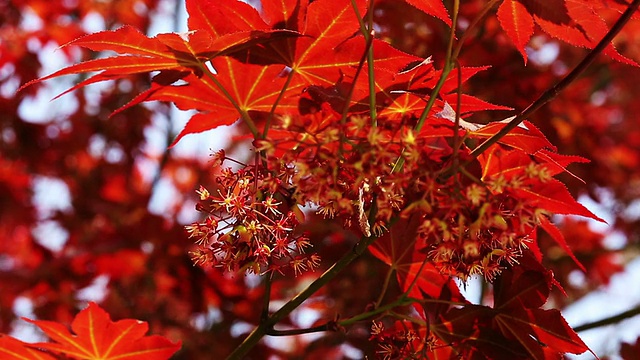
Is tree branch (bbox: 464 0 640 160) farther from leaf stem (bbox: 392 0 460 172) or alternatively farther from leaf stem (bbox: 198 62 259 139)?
leaf stem (bbox: 198 62 259 139)

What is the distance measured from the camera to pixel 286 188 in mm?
1137

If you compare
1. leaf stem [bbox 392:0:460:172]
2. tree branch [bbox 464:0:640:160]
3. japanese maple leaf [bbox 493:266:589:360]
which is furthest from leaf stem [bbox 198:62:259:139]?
japanese maple leaf [bbox 493:266:589:360]

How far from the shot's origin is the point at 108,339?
4.27 ft

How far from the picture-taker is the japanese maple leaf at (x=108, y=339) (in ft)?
4.24

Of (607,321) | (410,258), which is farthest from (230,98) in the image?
(607,321)

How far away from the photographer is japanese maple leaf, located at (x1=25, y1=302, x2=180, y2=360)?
1.29 m

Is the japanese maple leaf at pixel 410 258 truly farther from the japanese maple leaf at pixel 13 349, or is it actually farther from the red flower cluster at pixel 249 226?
the japanese maple leaf at pixel 13 349

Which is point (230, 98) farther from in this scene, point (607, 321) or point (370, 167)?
point (607, 321)

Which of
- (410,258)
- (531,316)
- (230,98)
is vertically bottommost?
(531,316)

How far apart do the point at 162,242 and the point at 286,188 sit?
2539mm

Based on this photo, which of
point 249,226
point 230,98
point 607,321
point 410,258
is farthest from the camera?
point 607,321

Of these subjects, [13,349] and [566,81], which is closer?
[566,81]

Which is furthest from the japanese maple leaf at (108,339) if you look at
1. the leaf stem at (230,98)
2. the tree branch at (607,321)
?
the tree branch at (607,321)

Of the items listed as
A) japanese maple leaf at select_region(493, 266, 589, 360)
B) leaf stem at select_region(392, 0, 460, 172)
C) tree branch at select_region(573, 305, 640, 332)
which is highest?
leaf stem at select_region(392, 0, 460, 172)
